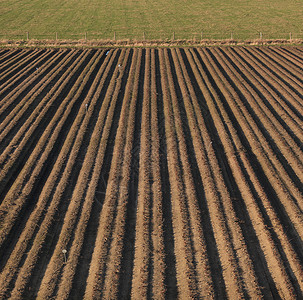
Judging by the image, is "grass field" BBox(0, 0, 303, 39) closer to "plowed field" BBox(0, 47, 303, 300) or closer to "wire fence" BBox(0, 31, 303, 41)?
"wire fence" BBox(0, 31, 303, 41)

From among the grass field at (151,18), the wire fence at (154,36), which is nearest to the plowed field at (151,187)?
the wire fence at (154,36)

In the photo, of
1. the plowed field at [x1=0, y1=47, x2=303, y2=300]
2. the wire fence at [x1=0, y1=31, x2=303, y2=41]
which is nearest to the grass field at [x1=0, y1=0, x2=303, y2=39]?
the wire fence at [x1=0, y1=31, x2=303, y2=41]

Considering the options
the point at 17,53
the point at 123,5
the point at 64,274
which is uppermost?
the point at 123,5

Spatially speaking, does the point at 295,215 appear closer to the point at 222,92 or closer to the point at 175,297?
the point at 175,297

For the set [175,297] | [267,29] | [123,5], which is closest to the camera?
[175,297]

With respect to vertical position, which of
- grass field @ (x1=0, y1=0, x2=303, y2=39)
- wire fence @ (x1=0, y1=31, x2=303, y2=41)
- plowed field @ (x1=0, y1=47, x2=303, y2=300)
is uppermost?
grass field @ (x1=0, y1=0, x2=303, y2=39)

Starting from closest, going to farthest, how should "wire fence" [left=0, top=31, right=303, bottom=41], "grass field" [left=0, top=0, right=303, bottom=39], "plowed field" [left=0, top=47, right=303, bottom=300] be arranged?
1. "plowed field" [left=0, top=47, right=303, bottom=300]
2. "wire fence" [left=0, top=31, right=303, bottom=41]
3. "grass field" [left=0, top=0, right=303, bottom=39]

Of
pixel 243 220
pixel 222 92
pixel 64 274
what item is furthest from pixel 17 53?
pixel 243 220
